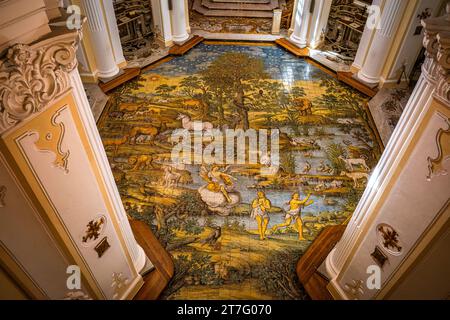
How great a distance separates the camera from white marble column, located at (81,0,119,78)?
7.88m

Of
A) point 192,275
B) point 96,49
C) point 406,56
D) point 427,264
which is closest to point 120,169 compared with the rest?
point 192,275

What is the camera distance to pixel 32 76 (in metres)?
2.18

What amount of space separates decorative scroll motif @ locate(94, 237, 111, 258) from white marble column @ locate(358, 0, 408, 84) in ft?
26.1

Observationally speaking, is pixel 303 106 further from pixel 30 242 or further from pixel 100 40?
pixel 30 242

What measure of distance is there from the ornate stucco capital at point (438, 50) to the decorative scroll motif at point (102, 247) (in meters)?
3.46

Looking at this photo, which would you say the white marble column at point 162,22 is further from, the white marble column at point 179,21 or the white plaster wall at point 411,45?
the white plaster wall at point 411,45

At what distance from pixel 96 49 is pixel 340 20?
24.6ft

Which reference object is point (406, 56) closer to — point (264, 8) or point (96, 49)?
point (264, 8)

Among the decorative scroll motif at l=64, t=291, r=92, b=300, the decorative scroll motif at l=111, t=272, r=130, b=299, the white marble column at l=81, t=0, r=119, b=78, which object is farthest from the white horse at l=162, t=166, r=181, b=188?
the white marble column at l=81, t=0, r=119, b=78

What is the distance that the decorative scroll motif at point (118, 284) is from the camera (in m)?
4.25

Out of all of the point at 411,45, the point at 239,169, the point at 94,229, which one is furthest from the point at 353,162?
the point at 94,229

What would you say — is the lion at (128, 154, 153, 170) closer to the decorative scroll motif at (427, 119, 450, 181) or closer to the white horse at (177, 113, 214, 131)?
the white horse at (177, 113, 214, 131)

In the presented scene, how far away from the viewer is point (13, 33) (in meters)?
2.04

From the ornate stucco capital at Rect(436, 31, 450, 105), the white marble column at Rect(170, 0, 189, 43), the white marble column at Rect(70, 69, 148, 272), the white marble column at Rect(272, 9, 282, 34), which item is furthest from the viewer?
the white marble column at Rect(272, 9, 282, 34)
